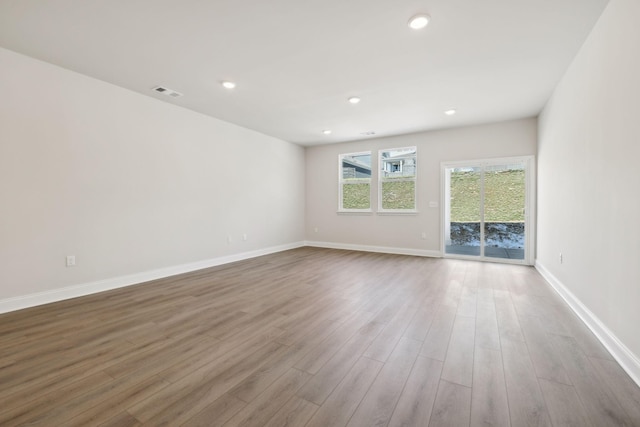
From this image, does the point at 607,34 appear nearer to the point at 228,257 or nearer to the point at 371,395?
the point at 371,395

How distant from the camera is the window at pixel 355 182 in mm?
6887

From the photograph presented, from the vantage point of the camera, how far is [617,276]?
80.9 inches

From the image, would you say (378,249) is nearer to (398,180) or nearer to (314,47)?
(398,180)

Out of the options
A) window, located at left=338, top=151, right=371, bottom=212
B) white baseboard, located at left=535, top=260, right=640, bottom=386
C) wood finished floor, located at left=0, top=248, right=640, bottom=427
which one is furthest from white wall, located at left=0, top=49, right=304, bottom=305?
white baseboard, located at left=535, top=260, right=640, bottom=386

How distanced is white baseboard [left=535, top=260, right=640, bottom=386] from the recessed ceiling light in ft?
9.61

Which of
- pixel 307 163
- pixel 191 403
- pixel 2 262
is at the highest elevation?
pixel 307 163

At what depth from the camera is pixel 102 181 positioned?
Answer: 3625mm

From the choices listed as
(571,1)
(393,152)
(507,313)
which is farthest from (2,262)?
(393,152)

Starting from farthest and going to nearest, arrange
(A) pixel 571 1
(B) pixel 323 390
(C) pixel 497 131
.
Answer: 1. (C) pixel 497 131
2. (A) pixel 571 1
3. (B) pixel 323 390

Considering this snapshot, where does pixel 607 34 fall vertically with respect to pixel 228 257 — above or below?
above

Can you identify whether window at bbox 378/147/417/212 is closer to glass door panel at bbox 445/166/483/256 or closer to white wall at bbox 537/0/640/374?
glass door panel at bbox 445/166/483/256

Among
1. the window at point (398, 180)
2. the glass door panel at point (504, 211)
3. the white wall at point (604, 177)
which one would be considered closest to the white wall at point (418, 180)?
the window at point (398, 180)

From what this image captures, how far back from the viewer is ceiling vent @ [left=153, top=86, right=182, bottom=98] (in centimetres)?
384

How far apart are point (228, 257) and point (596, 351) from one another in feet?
16.9
